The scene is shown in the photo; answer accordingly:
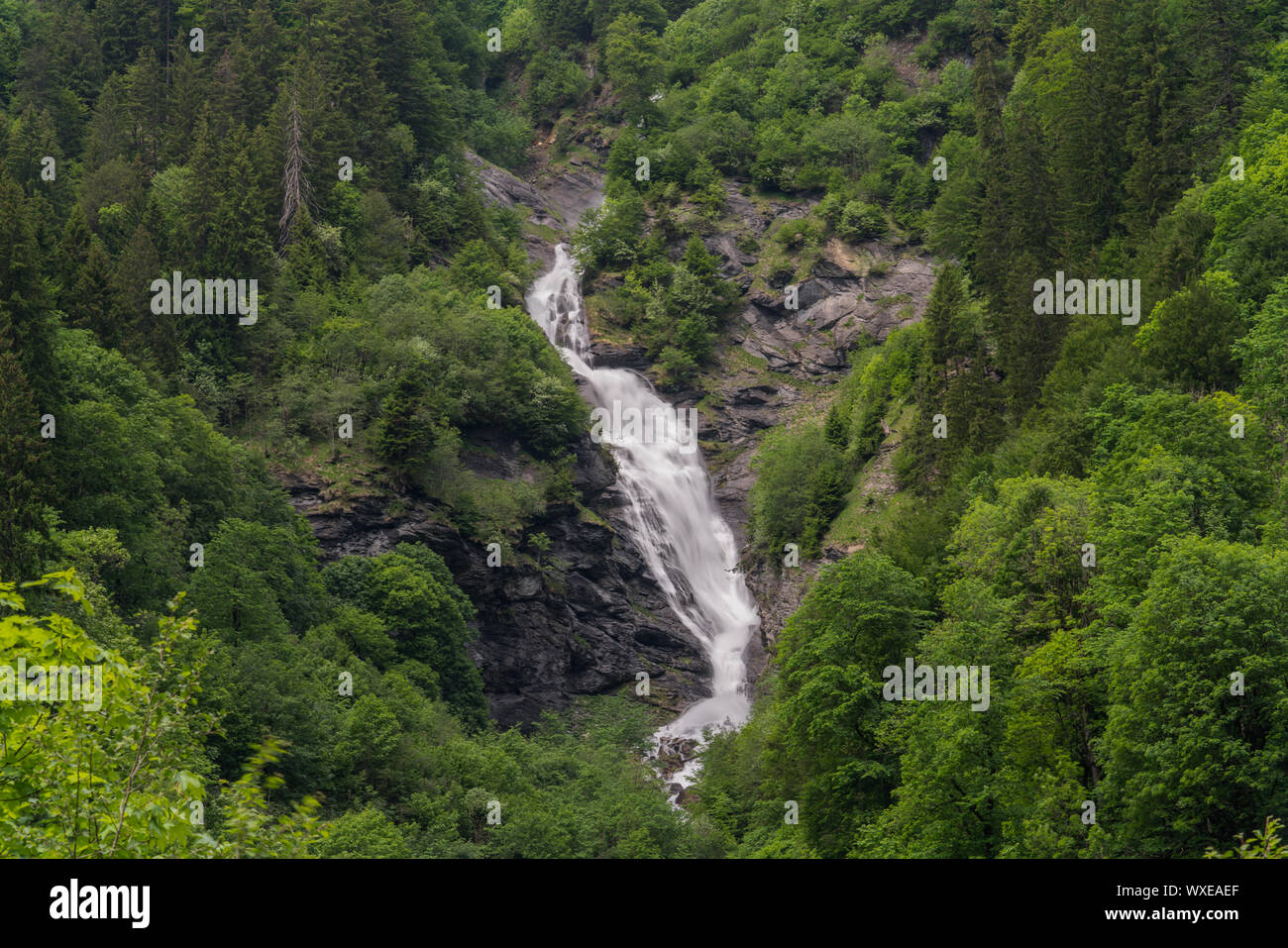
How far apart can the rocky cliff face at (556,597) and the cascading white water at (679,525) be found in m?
1.36

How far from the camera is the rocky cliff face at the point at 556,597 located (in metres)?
76.2

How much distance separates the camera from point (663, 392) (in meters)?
104

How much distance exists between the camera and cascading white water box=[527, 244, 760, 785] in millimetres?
83062

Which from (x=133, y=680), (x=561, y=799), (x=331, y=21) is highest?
(x=331, y=21)

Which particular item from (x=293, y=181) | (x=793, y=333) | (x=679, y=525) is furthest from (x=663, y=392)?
(x=293, y=181)

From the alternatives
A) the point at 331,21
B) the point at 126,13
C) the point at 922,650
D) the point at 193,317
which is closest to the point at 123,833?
the point at 922,650

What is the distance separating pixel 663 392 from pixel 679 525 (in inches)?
602

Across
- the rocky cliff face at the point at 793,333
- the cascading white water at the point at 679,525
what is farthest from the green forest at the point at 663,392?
the cascading white water at the point at 679,525

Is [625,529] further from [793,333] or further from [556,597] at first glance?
[793,333]

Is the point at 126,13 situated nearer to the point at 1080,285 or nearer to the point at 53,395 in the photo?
the point at 53,395

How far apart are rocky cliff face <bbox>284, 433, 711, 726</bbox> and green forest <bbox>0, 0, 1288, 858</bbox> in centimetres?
123

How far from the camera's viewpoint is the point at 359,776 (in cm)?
5369
